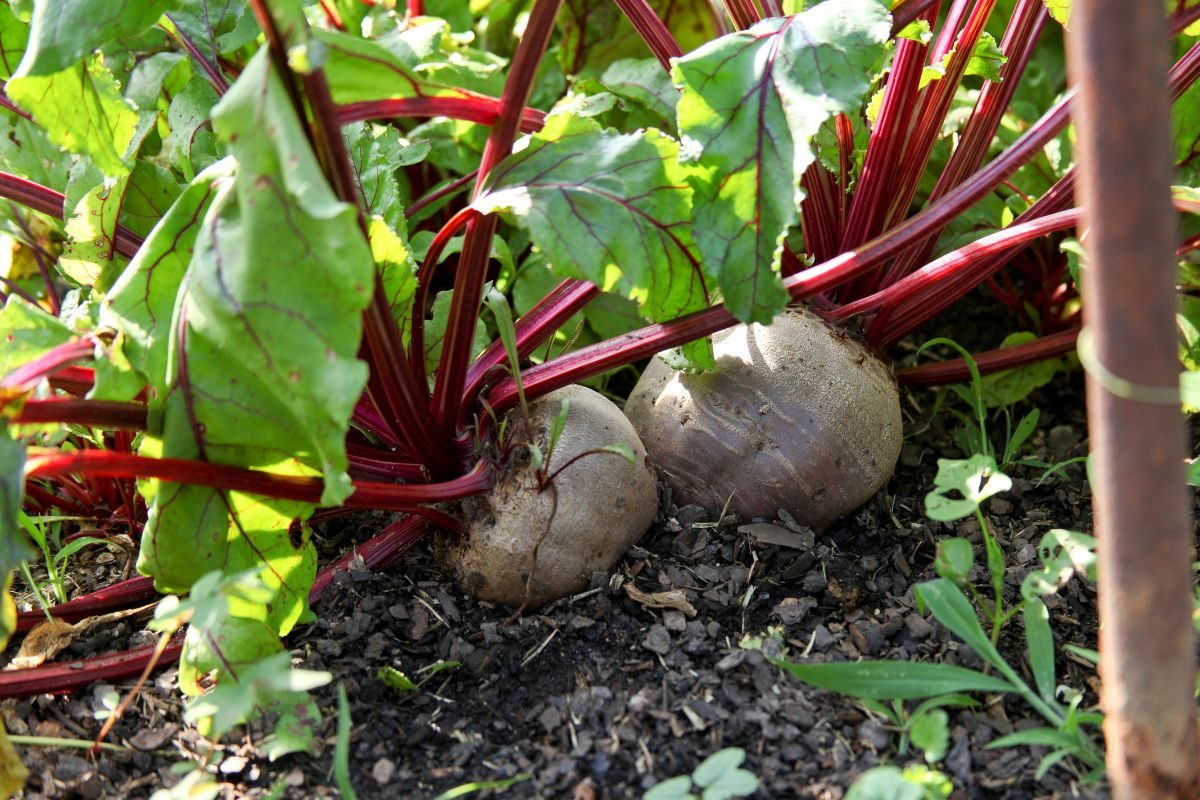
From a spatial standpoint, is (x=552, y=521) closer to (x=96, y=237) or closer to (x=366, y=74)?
(x=366, y=74)

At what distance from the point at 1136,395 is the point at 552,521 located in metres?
0.94

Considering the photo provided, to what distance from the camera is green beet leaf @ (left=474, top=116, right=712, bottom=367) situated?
148cm

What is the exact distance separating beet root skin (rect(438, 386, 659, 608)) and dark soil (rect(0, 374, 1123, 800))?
41 mm

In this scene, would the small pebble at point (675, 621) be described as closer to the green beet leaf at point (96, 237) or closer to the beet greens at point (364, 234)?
the beet greens at point (364, 234)

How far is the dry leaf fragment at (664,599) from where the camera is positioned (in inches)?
66.4

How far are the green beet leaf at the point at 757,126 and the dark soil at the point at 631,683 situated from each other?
1.63ft

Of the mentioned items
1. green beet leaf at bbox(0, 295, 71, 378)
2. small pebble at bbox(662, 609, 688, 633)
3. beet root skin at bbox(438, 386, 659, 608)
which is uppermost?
green beet leaf at bbox(0, 295, 71, 378)

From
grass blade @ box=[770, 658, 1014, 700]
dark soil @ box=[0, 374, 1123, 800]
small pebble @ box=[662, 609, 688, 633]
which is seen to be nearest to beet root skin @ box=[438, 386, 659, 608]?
dark soil @ box=[0, 374, 1123, 800]

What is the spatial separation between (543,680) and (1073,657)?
791 mm

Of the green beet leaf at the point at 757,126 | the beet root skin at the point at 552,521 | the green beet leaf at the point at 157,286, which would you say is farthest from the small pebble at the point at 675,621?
the green beet leaf at the point at 157,286

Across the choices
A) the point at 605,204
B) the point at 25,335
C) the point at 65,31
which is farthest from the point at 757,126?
the point at 25,335

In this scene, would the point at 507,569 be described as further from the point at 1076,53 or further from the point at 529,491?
the point at 1076,53

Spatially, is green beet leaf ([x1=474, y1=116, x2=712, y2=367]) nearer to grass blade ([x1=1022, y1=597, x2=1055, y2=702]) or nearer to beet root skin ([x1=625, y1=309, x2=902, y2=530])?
beet root skin ([x1=625, y1=309, x2=902, y2=530])

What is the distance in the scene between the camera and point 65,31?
4.62 feet
